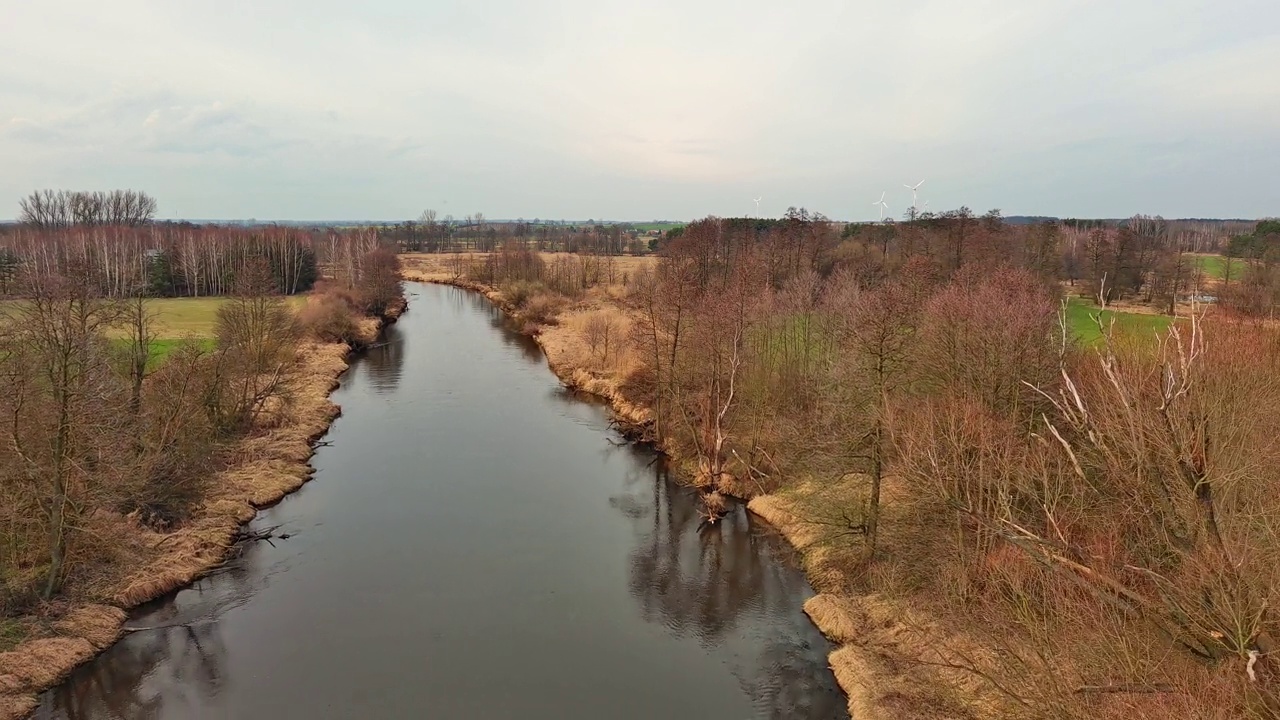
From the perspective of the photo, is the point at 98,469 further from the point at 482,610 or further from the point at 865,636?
the point at 865,636

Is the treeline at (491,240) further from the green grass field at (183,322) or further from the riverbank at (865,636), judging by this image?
the riverbank at (865,636)

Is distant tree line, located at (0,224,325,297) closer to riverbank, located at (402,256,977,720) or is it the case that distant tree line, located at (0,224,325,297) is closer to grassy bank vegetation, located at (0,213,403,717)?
grassy bank vegetation, located at (0,213,403,717)

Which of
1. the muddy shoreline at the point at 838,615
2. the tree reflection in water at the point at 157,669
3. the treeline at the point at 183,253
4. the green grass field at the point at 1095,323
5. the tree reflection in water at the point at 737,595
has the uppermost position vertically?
the treeline at the point at 183,253

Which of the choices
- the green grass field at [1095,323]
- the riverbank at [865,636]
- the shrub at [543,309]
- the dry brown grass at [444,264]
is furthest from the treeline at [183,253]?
the green grass field at [1095,323]

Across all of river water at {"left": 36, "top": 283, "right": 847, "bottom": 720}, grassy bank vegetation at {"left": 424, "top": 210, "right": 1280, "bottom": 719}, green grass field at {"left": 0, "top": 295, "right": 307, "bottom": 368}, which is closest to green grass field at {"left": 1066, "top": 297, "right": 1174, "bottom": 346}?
grassy bank vegetation at {"left": 424, "top": 210, "right": 1280, "bottom": 719}

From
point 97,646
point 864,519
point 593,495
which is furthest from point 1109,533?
point 97,646

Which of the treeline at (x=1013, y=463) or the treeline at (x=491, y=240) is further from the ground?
the treeline at (x=491, y=240)

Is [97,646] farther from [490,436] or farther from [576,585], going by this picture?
[490,436]
